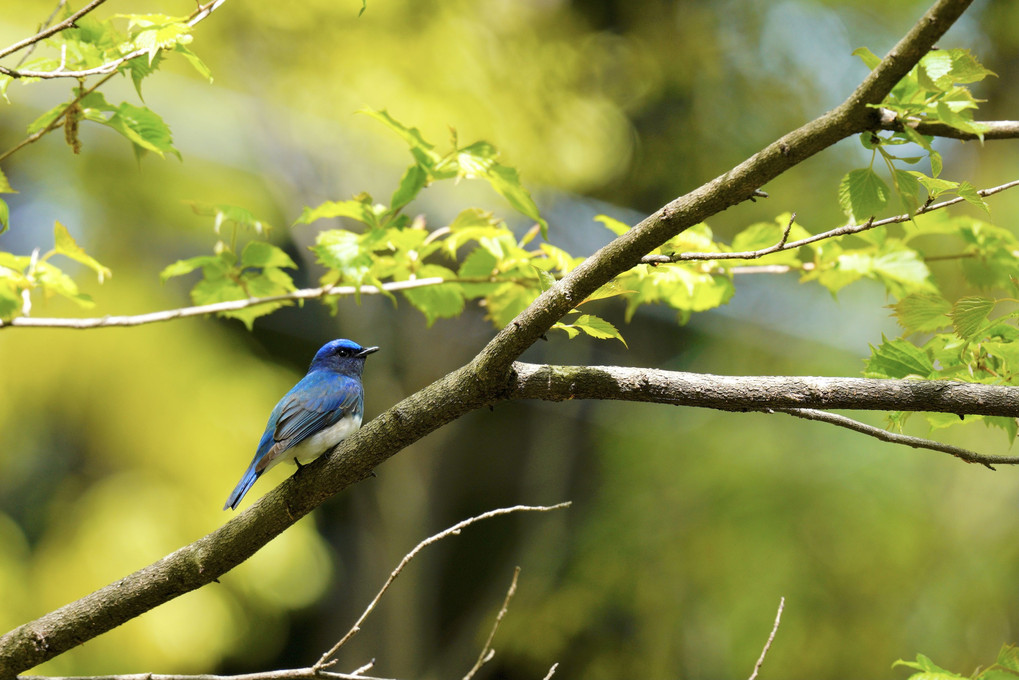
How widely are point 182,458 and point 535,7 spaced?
12.2ft

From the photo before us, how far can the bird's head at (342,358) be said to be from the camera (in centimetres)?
258

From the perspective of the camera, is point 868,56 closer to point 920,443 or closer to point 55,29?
point 920,443

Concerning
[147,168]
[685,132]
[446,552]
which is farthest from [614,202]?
[147,168]

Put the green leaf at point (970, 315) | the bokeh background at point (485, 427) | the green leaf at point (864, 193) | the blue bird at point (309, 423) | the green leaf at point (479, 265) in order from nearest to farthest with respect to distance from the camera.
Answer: the green leaf at point (864, 193) < the green leaf at point (970, 315) < the green leaf at point (479, 265) < the blue bird at point (309, 423) < the bokeh background at point (485, 427)

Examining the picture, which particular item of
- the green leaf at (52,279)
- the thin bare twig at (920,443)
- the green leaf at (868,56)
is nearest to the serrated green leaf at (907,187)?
the green leaf at (868,56)

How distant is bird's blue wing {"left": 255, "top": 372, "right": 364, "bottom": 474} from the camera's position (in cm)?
208

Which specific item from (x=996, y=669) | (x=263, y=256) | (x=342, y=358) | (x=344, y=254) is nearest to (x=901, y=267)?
(x=996, y=669)

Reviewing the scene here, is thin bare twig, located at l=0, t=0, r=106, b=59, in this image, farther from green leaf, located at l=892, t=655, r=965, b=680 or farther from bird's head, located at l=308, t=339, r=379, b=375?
green leaf, located at l=892, t=655, r=965, b=680

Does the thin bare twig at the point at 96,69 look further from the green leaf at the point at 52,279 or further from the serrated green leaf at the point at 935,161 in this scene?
the serrated green leaf at the point at 935,161

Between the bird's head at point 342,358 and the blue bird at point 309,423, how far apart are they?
0.11 meters

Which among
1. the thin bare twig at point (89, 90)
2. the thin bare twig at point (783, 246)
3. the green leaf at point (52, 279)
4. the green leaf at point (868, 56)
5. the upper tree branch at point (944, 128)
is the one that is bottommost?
the thin bare twig at point (783, 246)

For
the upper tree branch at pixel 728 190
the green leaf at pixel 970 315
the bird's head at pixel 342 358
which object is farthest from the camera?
the bird's head at pixel 342 358

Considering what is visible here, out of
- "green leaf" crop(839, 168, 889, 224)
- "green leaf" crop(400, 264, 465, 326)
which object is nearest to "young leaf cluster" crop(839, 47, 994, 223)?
"green leaf" crop(839, 168, 889, 224)

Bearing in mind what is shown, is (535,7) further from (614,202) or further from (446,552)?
(446,552)
